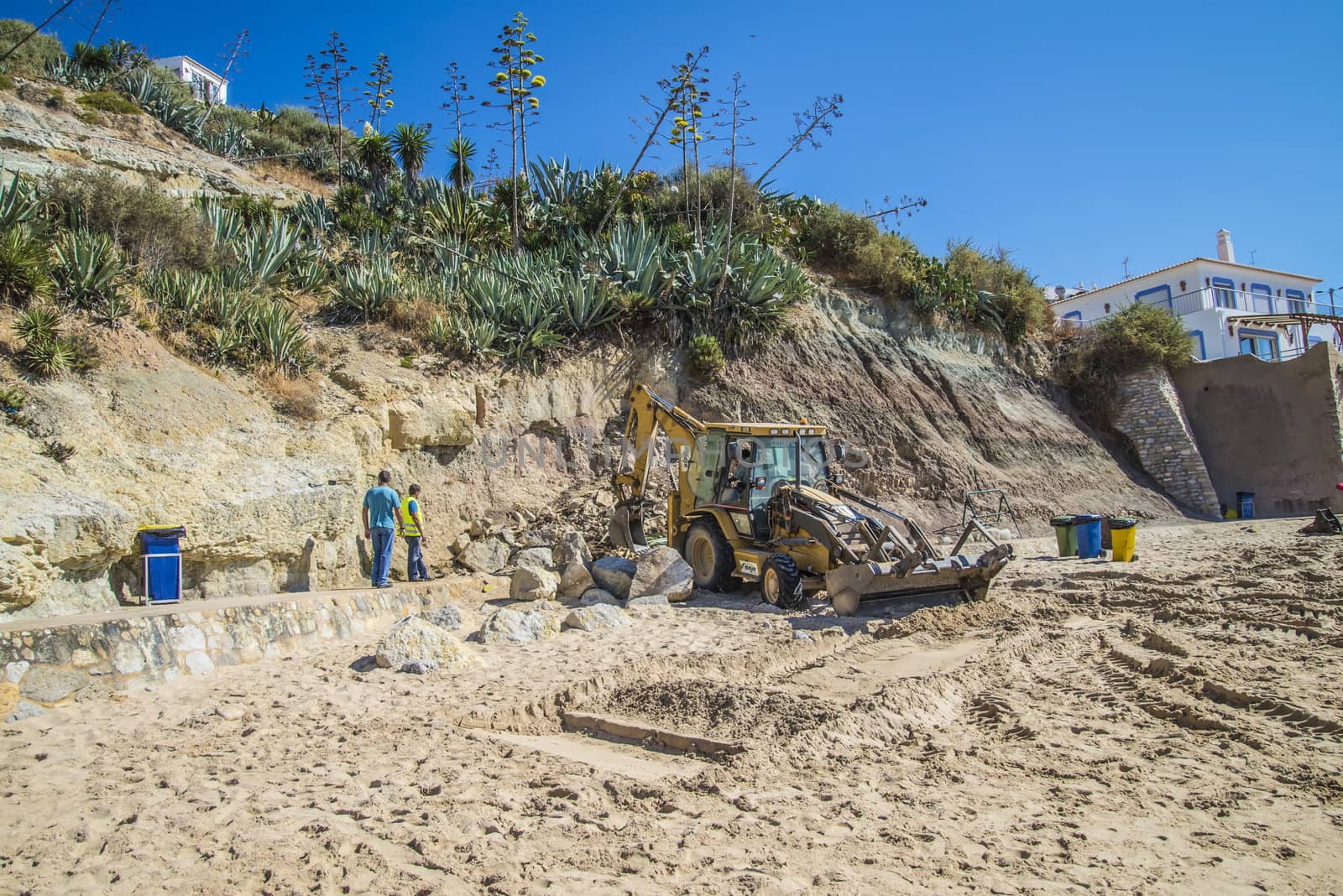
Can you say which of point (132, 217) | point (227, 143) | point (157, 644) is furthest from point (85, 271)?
point (227, 143)

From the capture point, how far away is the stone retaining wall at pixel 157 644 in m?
5.96

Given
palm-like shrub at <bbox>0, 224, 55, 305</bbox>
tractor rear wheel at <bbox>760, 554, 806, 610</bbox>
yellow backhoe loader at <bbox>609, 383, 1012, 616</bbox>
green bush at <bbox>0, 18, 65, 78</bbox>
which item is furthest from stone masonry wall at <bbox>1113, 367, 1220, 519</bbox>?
green bush at <bbox>0, 18, 65, 78</bbox>

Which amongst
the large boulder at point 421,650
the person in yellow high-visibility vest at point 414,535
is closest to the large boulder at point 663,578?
the person in yellow high-visibility vest at point 414,535

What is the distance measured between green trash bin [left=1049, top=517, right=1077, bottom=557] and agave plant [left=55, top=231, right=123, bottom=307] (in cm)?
1503

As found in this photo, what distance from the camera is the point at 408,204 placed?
2061 centimetres

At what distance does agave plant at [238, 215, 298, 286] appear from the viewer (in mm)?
14305

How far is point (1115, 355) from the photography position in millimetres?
23281

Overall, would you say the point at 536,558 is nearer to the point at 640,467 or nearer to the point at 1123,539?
the point at 640,467

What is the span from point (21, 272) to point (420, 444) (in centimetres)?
561

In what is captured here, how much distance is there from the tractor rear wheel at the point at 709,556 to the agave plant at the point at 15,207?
1028cm

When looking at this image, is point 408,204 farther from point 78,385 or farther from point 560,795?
point 560,795

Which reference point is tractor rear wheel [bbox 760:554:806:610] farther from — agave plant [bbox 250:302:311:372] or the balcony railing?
the balcony railing

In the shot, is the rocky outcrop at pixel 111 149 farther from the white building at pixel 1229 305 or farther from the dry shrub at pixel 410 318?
the white building at pixel 1229 305

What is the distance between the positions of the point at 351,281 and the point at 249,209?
4.42 meters
